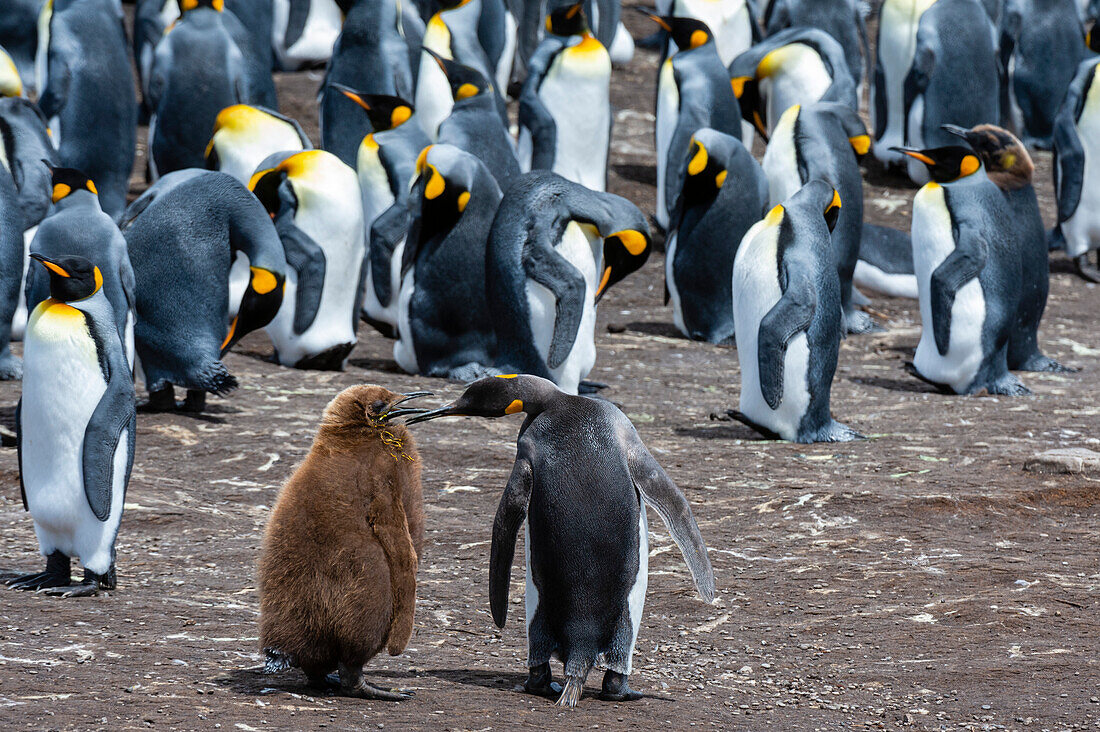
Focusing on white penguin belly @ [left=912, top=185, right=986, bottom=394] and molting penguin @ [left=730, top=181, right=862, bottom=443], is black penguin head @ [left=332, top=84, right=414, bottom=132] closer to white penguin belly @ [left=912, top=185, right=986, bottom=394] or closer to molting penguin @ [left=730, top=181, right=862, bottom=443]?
molting penguin @ [left=730, top=181, right=862, bottom=443]

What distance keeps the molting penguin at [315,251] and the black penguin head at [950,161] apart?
→ 301 cm

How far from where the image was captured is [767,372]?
249 inches

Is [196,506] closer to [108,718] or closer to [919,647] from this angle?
[108,718]

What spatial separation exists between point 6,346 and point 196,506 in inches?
88.3

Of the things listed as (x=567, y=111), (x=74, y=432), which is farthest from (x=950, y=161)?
(x=74, y=432)

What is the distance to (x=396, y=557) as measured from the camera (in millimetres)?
3207

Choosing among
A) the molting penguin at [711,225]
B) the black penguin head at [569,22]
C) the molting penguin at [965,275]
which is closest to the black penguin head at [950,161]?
the molting penguin at [965,275]

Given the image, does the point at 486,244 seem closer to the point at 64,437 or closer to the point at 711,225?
the point at 711,225

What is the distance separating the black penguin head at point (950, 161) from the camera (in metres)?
7.58

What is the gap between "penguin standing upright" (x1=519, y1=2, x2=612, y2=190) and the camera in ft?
35.2

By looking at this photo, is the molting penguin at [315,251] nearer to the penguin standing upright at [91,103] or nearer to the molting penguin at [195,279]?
the molting penguin at [195,279]

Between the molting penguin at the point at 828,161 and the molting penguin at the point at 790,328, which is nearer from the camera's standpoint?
the molting penguin at the point at 790,328

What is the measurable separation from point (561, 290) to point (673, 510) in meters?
3.52

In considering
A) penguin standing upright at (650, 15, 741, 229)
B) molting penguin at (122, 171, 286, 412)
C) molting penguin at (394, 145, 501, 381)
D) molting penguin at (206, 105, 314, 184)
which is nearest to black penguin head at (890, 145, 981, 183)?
molting penguin at (394, 145, 501, 381)
